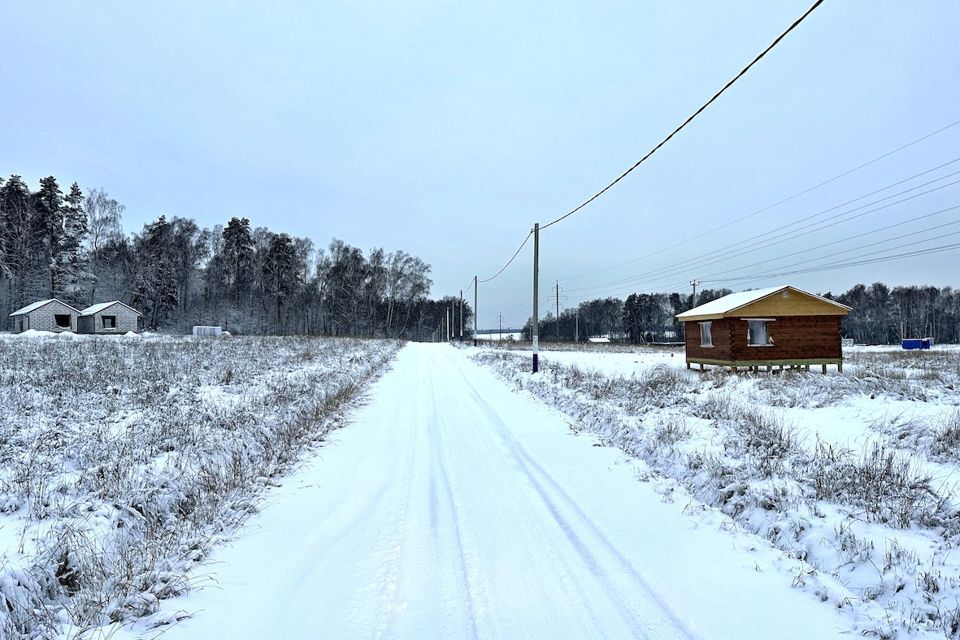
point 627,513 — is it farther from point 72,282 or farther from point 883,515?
point 72,282

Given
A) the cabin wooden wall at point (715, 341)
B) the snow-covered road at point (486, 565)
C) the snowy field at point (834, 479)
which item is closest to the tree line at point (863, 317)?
the cabin wooden wall at point (715, 341)

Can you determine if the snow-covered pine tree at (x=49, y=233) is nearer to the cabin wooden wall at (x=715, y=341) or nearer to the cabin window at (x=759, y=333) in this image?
the cabin wooden wall at (x=715, y=341)

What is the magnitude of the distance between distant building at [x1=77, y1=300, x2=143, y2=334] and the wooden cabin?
5193cm

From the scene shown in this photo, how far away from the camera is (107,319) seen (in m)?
44.2

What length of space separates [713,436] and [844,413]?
4626 millimetres

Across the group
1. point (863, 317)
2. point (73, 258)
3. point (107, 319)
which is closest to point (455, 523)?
point (107, 319)

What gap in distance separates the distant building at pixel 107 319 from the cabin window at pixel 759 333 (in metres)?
53.2

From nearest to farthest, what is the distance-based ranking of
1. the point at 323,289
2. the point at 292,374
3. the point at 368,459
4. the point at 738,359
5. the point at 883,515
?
the point at 883,515 < the point at 368,459 < the point at 292,374 < the point at 738,359 < the point at 323,289

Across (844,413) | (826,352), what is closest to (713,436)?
(844,413)

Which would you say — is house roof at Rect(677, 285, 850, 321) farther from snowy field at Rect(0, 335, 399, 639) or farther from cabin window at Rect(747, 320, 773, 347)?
snowy field at Rect(0, 335, 399, 639)

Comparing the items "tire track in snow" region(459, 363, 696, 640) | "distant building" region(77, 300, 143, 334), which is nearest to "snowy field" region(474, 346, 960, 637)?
"tire track in snow" region(459, 363, 696, 640)

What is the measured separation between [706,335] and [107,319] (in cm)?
5271

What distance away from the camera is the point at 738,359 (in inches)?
814

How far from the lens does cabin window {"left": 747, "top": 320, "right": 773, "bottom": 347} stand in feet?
69.8
